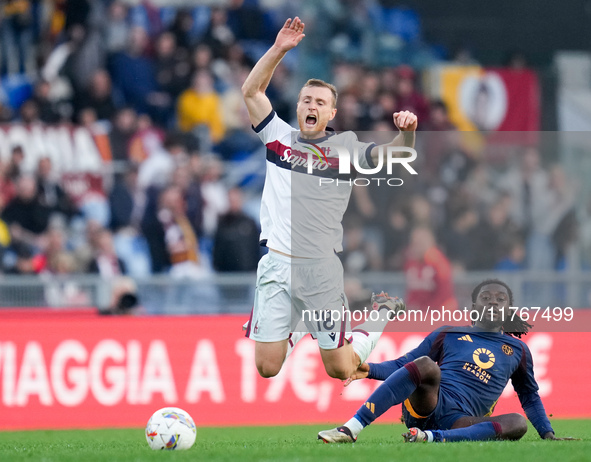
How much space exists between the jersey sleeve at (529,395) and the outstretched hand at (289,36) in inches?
105

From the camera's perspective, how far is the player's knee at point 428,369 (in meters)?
6.68

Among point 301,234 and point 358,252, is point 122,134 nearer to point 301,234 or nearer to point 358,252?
point 358,252

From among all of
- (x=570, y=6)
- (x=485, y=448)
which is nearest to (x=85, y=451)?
(x=485, y=448)

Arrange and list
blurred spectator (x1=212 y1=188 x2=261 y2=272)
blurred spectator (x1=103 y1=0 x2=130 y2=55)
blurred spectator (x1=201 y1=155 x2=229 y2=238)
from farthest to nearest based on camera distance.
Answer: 1. blurred spectator (x1=103 y1=0 x2=130 y2=55)
2. blurred spectator (x1=201 y1=155 x2=229 y2=238)
3. blurred spectator (x1=212 y1=188 x2=261 y2=272)

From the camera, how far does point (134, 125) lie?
1398 cm

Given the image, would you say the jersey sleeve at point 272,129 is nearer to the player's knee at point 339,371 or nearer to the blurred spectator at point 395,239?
the player's knee at point 339,371

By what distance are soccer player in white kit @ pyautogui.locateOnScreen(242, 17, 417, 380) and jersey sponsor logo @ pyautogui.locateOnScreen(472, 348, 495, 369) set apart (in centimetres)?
80

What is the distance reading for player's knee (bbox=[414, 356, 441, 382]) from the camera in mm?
6680

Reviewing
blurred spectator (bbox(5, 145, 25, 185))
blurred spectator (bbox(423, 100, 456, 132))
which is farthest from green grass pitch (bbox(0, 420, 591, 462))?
blurred spectator (bbox(423, 100, 456, 132))

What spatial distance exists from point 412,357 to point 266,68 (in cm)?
225

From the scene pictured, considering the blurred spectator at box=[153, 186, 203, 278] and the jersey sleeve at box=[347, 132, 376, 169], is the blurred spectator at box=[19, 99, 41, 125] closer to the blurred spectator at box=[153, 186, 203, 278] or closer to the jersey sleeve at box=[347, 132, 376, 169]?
the blurred spectator at box=[153, 186, 203, 278]

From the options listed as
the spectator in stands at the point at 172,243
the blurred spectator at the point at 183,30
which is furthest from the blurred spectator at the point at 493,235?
the blurred spectator at the point at 183,30

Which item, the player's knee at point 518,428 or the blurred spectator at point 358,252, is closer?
the player's knee at point 518,428

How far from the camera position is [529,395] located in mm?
7148
